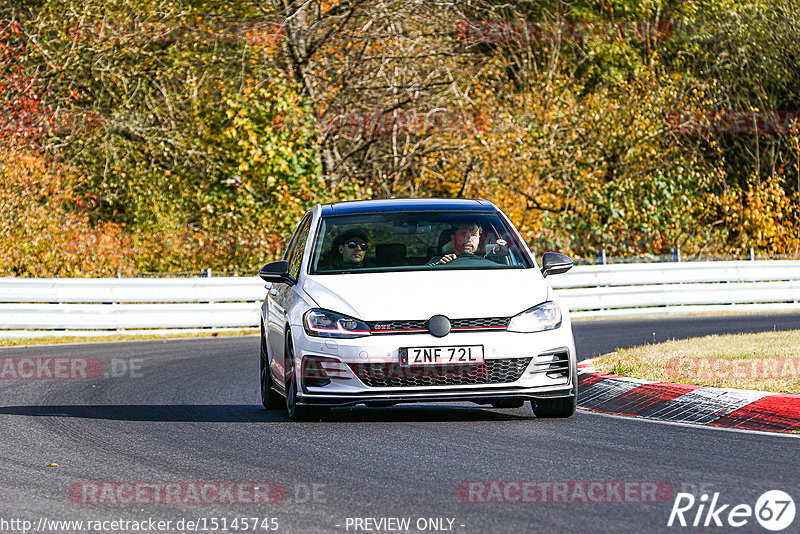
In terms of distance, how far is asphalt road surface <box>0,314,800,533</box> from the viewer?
6.36 meters

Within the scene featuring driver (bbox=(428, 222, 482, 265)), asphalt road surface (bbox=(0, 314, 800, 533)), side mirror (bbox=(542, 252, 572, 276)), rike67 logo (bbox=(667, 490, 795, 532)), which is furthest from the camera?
driver (bbox=(428, 222, 482, 265))

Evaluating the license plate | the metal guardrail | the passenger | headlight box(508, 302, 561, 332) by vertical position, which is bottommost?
the metal guardrail

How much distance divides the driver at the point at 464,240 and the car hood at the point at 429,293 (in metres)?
0.61

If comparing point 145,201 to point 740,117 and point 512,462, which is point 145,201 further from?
point 512,462

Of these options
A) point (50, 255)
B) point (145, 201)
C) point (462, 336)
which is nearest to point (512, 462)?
point (462, 336)

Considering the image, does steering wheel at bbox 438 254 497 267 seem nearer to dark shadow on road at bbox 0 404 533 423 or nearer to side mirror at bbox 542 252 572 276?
side mirror at bbox 542 252 572 276

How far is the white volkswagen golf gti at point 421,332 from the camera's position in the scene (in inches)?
374

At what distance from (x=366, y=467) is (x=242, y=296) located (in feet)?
53.9

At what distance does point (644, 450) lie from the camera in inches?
330

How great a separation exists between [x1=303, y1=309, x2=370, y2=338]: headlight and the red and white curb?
2.47 m

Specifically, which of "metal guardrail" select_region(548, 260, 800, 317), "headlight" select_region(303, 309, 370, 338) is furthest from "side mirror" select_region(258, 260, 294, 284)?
"metal guardrail" select_region(548, 260, 800, 317)

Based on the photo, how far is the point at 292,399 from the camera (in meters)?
10.2

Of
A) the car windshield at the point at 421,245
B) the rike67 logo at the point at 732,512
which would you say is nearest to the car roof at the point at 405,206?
the car windshield at the point at 421,245

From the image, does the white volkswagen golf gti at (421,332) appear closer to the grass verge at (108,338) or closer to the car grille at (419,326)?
the car grille at (419,326)
